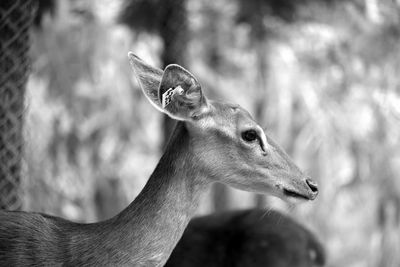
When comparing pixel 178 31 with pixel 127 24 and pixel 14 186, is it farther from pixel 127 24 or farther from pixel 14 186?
pixel 14 186

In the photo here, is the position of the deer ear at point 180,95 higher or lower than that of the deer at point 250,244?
higher

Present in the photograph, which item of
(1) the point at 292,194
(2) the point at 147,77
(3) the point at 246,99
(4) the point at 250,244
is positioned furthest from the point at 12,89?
(3) the point at 246,99

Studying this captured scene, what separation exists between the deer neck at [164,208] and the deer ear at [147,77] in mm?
245

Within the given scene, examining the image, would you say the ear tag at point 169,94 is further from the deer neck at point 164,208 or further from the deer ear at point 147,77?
the deer neck at point 164,208

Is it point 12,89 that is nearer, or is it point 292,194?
point 292,194

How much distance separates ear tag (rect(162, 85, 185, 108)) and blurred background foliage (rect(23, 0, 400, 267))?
17.4ft

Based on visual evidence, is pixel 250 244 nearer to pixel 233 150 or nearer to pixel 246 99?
pixel 233 150

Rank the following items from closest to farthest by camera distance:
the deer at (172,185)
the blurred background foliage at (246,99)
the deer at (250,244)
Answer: the deer at (172,185), the deer at (250,244), the blurred background foliage at (246,99)

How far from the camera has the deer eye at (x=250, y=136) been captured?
128 inches

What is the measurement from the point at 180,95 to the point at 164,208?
0.58 metres

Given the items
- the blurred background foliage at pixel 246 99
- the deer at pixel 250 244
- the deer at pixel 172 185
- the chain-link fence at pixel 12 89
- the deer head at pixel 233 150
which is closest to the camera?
the deer at pixel 172 185

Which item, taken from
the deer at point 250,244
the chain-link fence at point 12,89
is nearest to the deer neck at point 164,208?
the chain-link fence at point 12,89

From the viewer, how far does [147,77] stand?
3.30 meters

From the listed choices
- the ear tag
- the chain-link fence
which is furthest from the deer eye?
the chain-link fence
